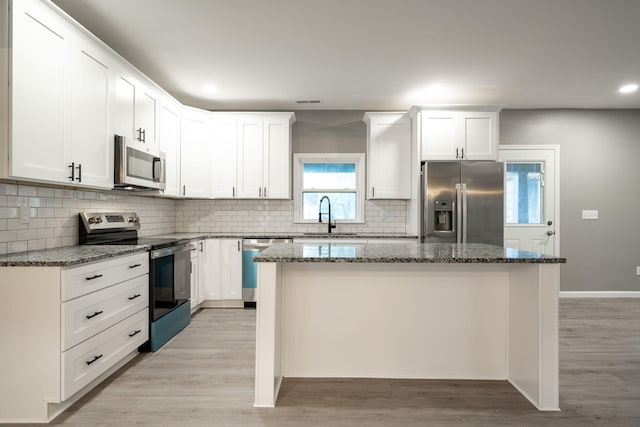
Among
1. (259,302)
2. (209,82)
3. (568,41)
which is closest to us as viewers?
(259,302)

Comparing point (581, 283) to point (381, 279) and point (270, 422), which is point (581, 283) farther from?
point (270, 422)

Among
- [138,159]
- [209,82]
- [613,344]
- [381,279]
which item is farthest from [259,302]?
[613,344]

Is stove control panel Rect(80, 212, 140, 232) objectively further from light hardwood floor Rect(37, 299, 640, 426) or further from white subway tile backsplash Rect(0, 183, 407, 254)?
light hardwood floor Rect(37, 299, 640, 426)

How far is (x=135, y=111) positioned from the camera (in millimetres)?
3316

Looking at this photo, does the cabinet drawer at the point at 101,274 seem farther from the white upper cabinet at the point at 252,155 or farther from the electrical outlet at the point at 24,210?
the white upper cabinet at the point at 252,155

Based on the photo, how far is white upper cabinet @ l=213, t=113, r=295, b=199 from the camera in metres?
4.71

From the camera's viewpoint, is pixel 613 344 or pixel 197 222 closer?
pixel 613 344

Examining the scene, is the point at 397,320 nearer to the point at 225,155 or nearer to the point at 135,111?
the point at 135,111

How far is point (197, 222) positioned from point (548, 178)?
4.99 metres

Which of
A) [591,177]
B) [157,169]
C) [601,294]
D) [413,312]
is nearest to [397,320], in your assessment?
[413,312]

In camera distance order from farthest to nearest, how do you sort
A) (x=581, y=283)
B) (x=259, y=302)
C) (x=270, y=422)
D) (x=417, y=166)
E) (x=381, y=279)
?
(x=581, y=283)
(x=417, y=166)
(x=381, y=279)
(x=259, y=302)
(x=270, y=422)

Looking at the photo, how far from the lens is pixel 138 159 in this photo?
128 inches

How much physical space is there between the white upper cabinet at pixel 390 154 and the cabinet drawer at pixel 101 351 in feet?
10.2

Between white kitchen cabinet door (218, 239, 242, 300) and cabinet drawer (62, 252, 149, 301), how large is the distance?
4.90 ft
